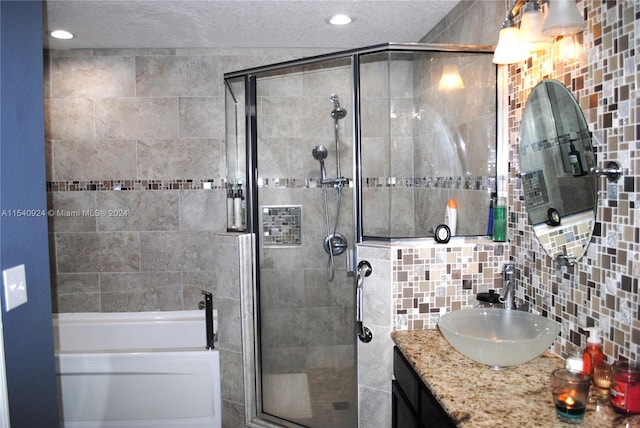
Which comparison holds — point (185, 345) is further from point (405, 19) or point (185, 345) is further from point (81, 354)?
point (405, 19)

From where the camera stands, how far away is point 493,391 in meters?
1.39

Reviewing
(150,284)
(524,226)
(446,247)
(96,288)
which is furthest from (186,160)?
(524,226)

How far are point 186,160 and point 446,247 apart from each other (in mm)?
2210

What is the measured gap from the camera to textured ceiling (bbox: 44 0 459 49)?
2.55 meters

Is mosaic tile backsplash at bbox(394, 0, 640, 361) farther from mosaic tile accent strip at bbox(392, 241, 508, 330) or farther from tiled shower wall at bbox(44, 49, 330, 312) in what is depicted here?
tiled shower wall at bbox(44, 49, 330, 312)

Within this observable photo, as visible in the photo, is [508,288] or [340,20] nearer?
[508,288]

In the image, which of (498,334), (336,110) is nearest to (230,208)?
(336,110)

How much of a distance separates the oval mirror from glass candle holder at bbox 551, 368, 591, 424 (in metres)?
0.49

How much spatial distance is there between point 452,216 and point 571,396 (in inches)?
40.6

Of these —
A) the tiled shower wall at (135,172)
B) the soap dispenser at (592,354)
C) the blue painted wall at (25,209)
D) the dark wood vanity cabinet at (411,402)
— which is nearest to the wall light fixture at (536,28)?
the soap dispenser at (592,354)

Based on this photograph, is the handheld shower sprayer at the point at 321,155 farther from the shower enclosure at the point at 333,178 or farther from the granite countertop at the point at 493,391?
the granite countertop at the point at 493,391

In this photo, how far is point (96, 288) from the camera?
3438 millimetres

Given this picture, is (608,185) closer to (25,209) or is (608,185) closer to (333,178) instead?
(333,178)

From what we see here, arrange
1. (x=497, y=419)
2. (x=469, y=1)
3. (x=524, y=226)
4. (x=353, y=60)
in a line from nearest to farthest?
(x=497, y=419)
(x=524, y=226)
(x=353, y=60)
(x=469, y=1)
